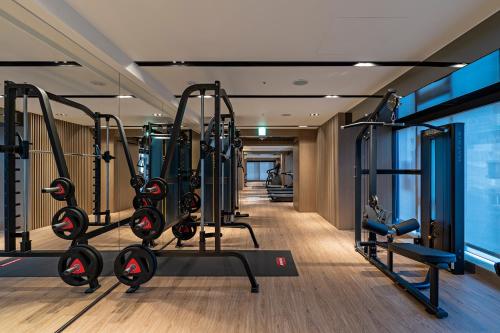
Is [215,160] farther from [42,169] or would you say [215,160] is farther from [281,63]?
[42,169]

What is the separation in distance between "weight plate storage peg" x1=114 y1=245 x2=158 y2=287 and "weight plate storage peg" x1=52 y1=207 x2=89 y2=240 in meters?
0.45

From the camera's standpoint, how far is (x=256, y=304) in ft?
8.86

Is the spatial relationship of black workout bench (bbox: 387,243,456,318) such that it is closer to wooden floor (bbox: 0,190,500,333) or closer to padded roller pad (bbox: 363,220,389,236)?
wooden floor (bbox: 0,190,500,333)

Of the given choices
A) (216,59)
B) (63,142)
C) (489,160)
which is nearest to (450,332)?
(489,160)

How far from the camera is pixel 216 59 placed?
10.9 feet

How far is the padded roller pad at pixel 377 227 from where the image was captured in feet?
11.2

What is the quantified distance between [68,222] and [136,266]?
2.33 feet

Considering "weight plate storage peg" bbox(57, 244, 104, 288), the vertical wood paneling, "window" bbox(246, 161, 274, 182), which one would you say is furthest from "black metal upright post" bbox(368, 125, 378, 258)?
"window" bbox(246, 161, 274, 182)

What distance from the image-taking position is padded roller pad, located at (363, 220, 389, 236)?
3.41m

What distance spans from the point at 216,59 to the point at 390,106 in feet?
7.11

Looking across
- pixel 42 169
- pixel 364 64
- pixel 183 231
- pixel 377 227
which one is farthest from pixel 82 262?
pixel 364 64

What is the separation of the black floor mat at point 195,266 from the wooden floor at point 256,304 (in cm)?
12

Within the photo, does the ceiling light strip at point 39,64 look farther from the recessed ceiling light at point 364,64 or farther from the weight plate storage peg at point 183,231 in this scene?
the recessed ceiling light at point 364,64

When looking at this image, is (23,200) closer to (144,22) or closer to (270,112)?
(144,22)
